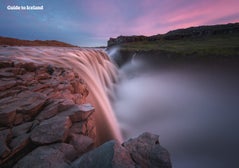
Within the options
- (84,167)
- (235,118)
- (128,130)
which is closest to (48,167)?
(84,167)

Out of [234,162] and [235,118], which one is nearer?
[234,162]

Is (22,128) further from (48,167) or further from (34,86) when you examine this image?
(34,86)

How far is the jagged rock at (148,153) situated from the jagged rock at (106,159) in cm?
42

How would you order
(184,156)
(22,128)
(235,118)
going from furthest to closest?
(235,118)
(184,156)
(22,128)

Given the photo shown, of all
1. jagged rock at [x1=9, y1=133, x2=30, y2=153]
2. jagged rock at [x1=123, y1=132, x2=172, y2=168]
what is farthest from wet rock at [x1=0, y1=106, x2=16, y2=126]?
jagged rock at [x1=123, y1=132, x2=172, y2=168]

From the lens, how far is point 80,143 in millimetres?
3213

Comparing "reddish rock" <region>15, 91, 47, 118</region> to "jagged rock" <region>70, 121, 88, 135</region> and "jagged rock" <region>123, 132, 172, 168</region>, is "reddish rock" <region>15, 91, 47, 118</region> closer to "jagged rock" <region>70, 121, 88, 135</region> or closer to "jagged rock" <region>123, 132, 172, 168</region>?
"jagged rock" <region>70, 121, 88, 135</region>

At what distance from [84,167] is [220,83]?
36.8 feet

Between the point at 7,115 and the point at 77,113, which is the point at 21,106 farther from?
the point at 77,113

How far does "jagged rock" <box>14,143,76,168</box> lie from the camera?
Answer: 2.53 meters

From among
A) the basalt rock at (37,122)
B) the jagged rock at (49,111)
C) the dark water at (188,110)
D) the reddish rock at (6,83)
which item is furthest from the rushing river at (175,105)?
the reddish rock at (6,83)

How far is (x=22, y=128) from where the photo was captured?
3.12m

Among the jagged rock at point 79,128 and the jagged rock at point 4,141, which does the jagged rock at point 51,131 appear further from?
the jagged rock at point 4,141

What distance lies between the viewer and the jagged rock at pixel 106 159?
233cm
